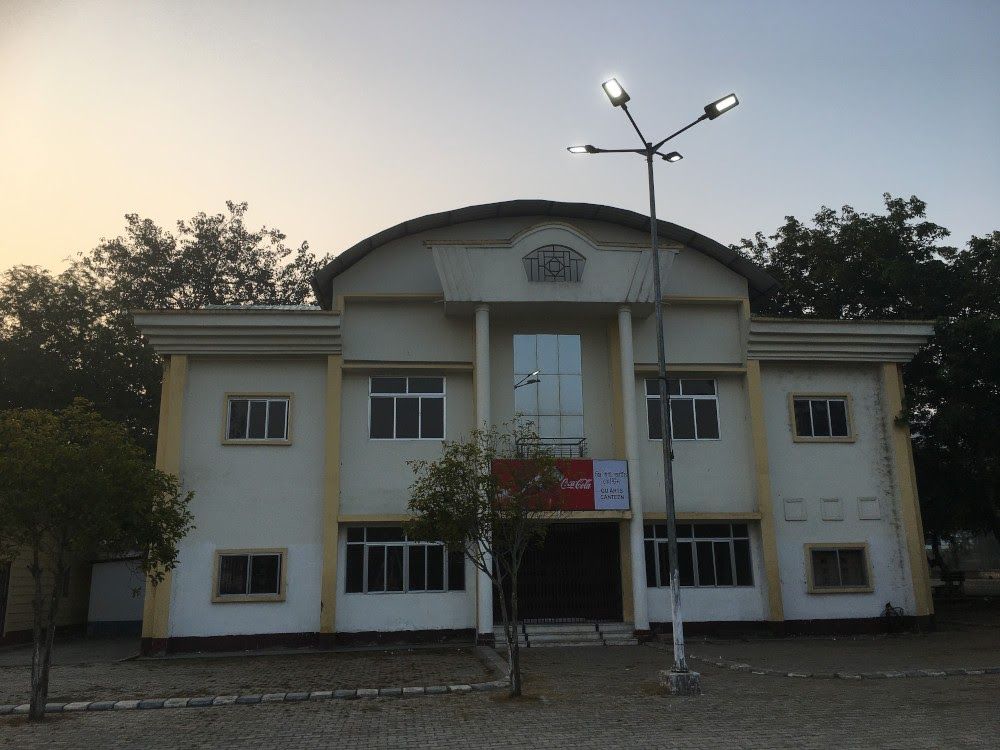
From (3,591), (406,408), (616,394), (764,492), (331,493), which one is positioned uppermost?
(616,394)

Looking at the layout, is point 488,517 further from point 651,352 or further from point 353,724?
point 651,352

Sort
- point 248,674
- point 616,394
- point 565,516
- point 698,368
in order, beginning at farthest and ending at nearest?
point 698,368 < point 616,394 < point 565,516 < point 248,674

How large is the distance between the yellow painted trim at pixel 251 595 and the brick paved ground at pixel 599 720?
7.29m

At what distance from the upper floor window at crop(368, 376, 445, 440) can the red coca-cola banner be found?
3.45 metres

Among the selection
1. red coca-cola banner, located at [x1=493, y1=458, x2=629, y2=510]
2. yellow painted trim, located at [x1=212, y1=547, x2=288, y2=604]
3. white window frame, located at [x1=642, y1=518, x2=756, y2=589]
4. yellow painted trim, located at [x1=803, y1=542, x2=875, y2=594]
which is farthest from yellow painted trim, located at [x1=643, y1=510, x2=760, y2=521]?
yellow painted trim, located at [x1=212, y1=547, x2=288, y2=604]

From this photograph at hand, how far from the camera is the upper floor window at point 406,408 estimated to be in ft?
66.2

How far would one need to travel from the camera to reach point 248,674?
1491 cm

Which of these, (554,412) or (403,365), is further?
(554,412)

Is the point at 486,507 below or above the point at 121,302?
below

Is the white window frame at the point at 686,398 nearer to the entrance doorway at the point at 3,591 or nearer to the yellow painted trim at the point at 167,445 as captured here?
the yellow painted trim at the point at 167,445

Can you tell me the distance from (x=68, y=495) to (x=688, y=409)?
47.9 ft

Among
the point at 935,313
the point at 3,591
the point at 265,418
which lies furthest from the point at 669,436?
the point at 3,591

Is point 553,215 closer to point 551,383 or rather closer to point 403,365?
point 551,383

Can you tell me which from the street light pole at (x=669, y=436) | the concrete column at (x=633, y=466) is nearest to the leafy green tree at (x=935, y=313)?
the concrete column at (x=633, y=466)
